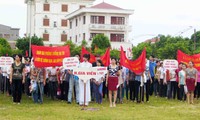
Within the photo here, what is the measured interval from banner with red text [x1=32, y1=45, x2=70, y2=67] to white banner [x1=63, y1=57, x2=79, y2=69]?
1.67 feet

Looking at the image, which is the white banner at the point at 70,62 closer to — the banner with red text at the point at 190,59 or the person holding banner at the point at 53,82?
the person holding banner at the point at 53,82

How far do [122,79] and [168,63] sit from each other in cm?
366

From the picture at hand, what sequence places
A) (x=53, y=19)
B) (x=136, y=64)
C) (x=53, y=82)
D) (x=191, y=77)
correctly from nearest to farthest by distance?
(x=136, y=64)
(x=191, y=77)
(x=53, y=82)
(x=53, y=19)

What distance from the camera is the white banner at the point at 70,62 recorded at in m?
18.4

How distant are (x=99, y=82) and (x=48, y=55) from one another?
2328 mm

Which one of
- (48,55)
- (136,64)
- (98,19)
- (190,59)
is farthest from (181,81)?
(98,19)

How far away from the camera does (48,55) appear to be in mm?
18719

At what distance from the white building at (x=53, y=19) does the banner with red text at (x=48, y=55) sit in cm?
7047

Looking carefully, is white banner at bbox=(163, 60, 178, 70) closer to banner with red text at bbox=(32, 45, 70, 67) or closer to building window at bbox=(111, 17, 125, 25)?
banner with red text at bbox=(32, 45, 70, 67)

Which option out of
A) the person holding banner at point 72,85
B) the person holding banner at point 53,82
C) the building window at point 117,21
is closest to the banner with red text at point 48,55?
the person holding banner at point 72,85

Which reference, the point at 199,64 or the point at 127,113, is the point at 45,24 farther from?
the point at 127,113

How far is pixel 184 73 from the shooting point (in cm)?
2081

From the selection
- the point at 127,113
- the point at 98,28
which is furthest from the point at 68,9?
the point at 127,113

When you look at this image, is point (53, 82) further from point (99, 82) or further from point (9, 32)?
point (9, 32)
